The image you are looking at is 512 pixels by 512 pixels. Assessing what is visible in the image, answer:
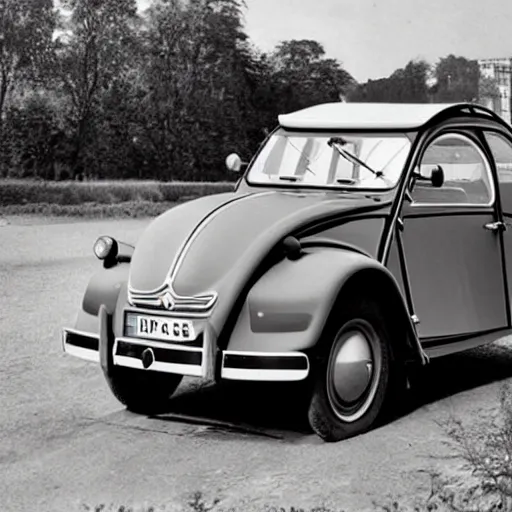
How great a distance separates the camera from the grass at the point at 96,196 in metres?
13.8

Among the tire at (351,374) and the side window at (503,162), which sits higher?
the side window at (503,162)

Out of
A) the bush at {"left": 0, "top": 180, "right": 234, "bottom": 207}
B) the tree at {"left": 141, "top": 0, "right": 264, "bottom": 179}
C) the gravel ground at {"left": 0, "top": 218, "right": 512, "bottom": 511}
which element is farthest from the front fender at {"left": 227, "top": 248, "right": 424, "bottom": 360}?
the tree at {"left": 141, "top": 0, "right": 264, "bottom": 179}

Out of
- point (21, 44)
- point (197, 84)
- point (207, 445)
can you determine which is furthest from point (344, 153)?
point (197, 84)

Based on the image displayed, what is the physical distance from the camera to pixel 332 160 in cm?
696

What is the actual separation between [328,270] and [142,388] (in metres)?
1.30

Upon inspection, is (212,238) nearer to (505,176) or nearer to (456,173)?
(456,173)

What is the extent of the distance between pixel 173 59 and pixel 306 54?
5.01 feet

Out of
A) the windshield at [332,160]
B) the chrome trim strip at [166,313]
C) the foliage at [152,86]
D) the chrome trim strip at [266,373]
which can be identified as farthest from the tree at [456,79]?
the chrome trim strip at [266,373]

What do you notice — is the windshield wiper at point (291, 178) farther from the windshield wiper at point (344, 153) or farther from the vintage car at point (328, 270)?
the windshield wiper at point (344, 153)

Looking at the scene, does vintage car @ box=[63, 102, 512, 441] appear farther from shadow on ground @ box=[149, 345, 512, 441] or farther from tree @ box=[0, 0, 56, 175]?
tree @ box=[0, 0, 56, 175]

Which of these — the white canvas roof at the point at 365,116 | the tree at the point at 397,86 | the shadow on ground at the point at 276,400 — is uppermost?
the tree at the point at 397,86

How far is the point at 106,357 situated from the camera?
5992mm

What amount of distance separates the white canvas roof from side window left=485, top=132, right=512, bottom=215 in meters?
0.28

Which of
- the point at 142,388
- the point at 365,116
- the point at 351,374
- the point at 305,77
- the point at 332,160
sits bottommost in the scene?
the point at 142,388
